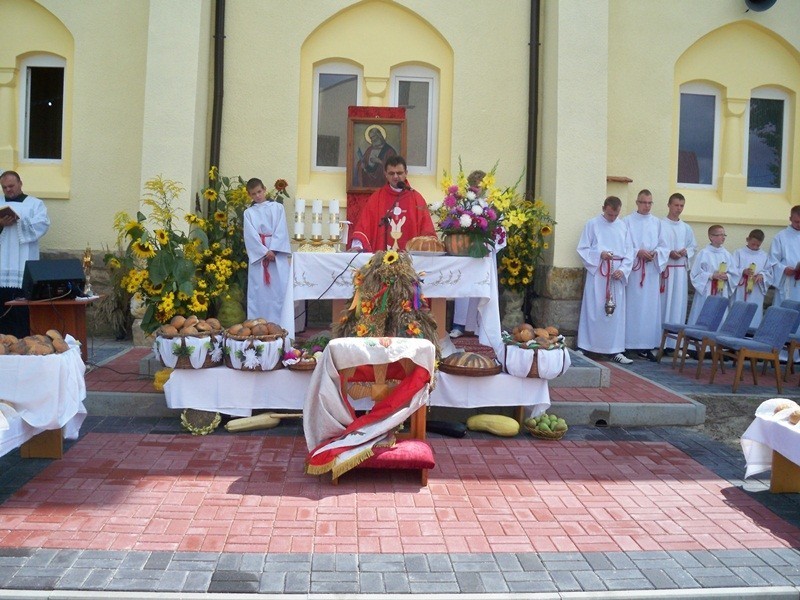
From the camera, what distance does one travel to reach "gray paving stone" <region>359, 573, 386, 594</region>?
407cm

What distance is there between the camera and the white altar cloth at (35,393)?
5.63 metres

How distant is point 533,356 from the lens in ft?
23.6

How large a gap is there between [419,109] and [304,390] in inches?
223

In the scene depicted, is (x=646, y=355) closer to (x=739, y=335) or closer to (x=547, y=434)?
(x=739, y=335)

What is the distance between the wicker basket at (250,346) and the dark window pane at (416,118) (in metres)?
5.11

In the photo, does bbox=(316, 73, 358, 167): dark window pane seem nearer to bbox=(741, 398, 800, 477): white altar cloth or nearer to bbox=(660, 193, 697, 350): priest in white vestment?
bbox=(660, 193, 697, 350): priest in white vestment

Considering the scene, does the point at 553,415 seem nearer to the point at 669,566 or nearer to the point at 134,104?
the point at 669,566

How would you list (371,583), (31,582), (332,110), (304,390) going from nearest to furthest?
(31,582) → (371,583) → (304,390) → (332,110)

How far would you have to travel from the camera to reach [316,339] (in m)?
7.79

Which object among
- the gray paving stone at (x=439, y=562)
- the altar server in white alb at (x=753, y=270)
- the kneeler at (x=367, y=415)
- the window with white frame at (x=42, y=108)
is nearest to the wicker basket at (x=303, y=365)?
the kneeler at (x=367, y=415)

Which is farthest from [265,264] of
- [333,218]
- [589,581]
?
[589,581]

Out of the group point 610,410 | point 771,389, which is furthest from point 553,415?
point 771,389

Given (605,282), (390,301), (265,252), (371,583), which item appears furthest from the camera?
(605,282)

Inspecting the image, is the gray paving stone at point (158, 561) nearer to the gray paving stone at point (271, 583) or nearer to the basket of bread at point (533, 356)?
the gray paving stone at point (271, 583)
